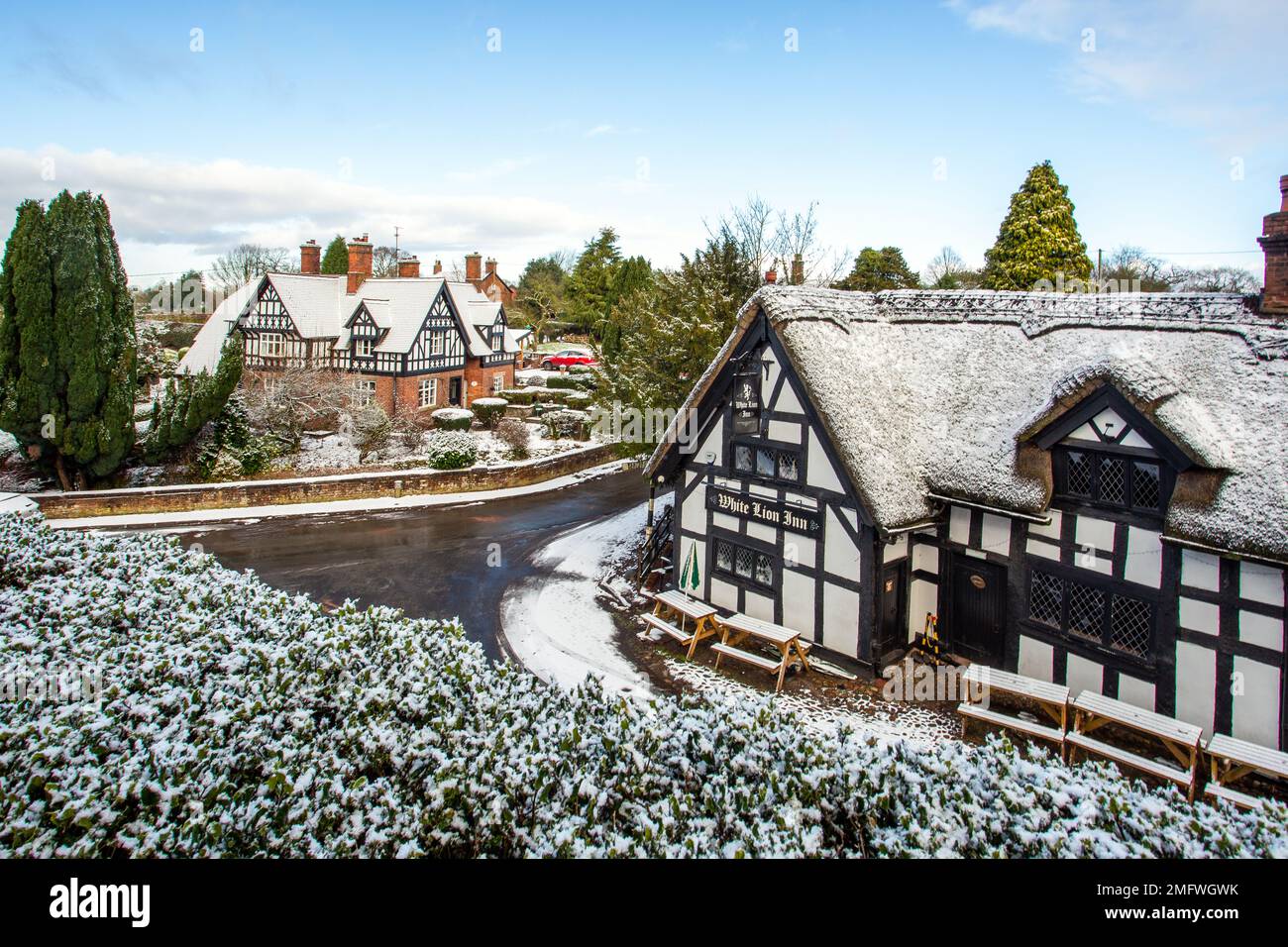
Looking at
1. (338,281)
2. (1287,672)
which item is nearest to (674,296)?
(1287,672)

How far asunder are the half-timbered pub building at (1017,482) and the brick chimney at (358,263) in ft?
97.2

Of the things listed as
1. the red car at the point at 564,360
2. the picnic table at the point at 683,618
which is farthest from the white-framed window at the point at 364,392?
the red car at the point at 564,360

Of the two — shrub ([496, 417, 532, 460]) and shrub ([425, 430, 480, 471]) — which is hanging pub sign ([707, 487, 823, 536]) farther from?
shrub ([496, 417, 532, 460])

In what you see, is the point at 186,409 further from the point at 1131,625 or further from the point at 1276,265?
the point at 1276,265

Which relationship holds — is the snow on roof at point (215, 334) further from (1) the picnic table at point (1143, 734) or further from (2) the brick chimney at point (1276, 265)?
(2) the brick chimney at point (1276, 265)

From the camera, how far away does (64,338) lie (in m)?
22.6

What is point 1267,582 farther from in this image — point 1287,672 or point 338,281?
point 338,281

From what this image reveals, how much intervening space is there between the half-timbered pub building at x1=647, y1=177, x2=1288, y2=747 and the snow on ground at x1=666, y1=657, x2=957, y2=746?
1.01 metres

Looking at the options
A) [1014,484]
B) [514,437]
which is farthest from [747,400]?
[514,437]

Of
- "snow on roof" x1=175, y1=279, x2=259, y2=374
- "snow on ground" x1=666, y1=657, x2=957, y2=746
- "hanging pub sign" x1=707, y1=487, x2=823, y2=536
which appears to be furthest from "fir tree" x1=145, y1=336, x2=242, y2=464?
"snow on ground" x1=666, y1=657, x2=957, y2=746

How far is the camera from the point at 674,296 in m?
21.0

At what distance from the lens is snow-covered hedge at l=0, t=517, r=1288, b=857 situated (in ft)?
15.1

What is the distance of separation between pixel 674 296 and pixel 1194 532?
46.3ft
